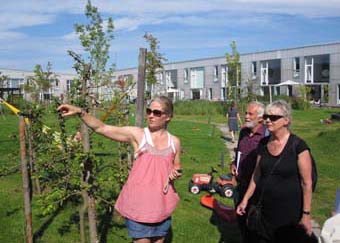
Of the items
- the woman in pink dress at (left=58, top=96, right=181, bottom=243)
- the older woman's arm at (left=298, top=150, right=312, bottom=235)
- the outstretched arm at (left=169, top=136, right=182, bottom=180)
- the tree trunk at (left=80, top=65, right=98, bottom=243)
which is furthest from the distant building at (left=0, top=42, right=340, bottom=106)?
the woman in pink dress at (left=58, top=96, right=181, bottom=243)

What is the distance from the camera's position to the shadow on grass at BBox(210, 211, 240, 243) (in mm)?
6146

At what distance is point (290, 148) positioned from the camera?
4156mm

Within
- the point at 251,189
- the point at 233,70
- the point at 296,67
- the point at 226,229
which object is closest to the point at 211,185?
the point at 226,229

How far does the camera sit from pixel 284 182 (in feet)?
13.7

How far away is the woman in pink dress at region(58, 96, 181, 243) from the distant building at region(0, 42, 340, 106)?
131ft

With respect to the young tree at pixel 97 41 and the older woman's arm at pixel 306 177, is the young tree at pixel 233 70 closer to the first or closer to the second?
the young tree at pixel 97 41

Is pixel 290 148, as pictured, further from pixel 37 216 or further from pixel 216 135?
pixel 216 135

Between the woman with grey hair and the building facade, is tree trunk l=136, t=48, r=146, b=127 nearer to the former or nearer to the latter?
the woman with grey hair

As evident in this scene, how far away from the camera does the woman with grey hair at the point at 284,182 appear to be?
4.13 meters

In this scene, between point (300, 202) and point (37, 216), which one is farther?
point (37, 216)

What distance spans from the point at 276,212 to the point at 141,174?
1.37 m

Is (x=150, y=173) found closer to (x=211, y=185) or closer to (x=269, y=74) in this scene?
(x=211, y=185)

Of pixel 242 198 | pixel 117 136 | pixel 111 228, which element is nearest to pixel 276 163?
pixel 242 198

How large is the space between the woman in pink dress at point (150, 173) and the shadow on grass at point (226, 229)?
98.3 inches
